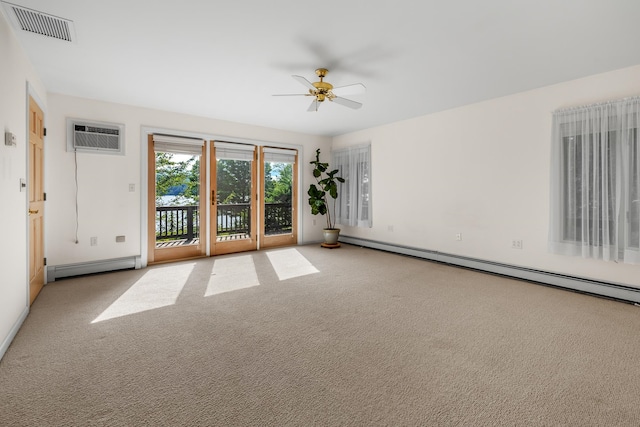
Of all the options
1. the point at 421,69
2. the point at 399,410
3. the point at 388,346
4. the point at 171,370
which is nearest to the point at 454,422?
the point at 399,410

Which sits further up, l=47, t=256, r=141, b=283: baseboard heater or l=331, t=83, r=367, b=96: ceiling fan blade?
l=331, t=83, r=367, b=96: ceiling fan blade

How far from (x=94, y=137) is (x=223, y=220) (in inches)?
92.5

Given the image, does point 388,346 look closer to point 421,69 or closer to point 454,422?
point 454,422

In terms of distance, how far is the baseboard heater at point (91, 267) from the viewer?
4027mm

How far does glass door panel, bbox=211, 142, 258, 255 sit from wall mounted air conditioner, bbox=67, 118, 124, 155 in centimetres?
147

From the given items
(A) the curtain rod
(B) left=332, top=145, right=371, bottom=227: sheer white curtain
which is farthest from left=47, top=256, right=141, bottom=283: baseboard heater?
(A) the curtain rod

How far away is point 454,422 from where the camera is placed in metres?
1.52

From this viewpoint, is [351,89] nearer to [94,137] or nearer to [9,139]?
[9,139]

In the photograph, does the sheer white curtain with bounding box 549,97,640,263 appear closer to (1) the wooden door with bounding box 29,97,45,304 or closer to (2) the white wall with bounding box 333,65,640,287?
(2) the white wall with bounding box 333,65,640,287

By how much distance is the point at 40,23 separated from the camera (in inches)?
98.3

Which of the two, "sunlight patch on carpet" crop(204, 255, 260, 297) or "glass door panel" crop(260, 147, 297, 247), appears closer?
"sunlight patch on carpet" crop(204, 255, 260, 297)

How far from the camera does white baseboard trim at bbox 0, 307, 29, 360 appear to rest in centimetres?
215

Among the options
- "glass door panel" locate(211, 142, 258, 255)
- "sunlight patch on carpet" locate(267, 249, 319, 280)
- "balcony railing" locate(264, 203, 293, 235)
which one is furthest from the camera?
"balcony railing" locate(264, 203, 293, 235)

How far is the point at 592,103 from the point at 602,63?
461 millimetres
